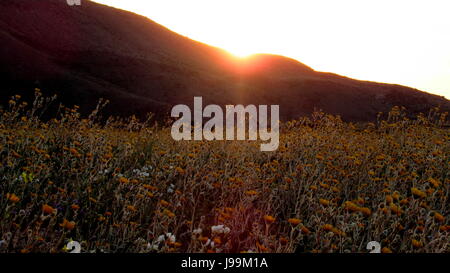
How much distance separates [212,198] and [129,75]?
38.9 metres

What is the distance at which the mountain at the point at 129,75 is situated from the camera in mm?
30125

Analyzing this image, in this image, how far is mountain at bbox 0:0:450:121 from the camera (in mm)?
30125

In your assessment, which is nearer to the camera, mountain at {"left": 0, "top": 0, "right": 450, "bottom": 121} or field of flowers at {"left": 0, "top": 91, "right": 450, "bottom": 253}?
field of flowers at {"left": 0, "top": 91, "right": 450, "bottom": 253}

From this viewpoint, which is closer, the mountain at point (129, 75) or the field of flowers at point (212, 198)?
the field of flowers at point (212, 198)

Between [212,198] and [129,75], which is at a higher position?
[129,75]

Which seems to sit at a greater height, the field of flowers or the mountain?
the mountain

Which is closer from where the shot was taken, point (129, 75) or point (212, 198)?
point (212, 198)

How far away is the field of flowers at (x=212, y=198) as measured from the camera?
9.03ft

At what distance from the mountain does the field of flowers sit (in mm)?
24572

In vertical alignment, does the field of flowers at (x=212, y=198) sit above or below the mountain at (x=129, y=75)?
below

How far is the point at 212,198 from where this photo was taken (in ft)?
14.7

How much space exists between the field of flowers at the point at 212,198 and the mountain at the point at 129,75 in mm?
24572

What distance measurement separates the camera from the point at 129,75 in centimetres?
4109

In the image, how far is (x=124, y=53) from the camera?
4703 centimetres
